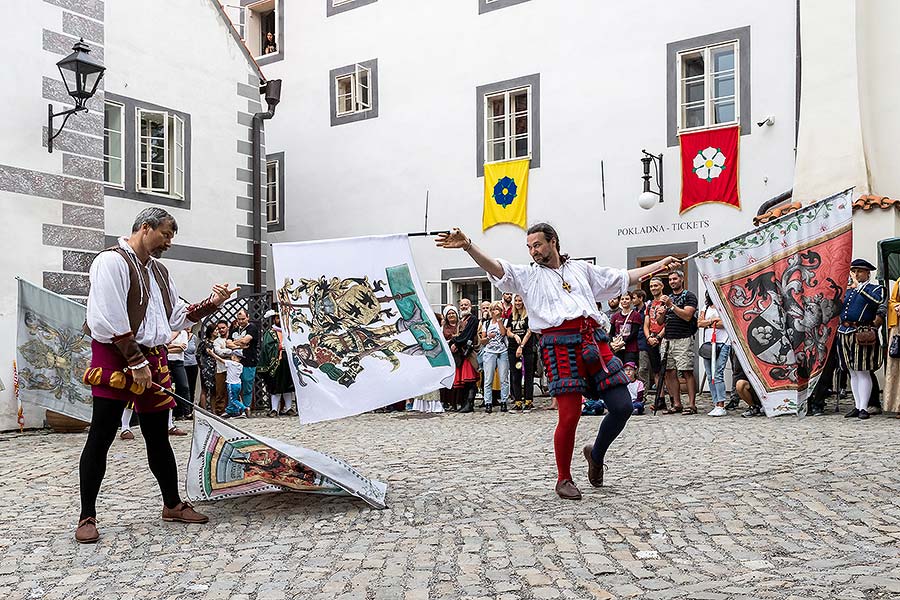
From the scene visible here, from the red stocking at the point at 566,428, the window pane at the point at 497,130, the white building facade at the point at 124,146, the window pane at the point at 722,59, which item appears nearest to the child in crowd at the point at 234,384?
the white building facade at the point at 124,146

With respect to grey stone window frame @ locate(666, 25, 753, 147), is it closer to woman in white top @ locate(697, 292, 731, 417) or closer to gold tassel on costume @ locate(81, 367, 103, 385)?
woman in white top @ locate(697, 292, 731, 417)

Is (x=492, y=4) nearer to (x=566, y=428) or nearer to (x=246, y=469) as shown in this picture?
(x=566, y=428)

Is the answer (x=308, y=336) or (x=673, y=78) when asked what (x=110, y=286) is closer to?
(x=308, y=336)

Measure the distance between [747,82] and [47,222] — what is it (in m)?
10.7

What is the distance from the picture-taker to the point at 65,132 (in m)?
13.0

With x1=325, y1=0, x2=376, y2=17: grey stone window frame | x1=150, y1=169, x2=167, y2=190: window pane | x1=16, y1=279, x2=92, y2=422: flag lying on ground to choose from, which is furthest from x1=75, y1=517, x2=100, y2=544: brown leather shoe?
x1=325, y1=0, x2=376, y2=17: grey stone window frame

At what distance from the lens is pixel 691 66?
1717 centimetres

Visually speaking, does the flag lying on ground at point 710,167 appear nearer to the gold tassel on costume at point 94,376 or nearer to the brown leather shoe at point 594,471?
the brown leather shoe at point 594,471

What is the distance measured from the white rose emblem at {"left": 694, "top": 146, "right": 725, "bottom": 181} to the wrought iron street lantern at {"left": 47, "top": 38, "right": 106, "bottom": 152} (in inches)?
365

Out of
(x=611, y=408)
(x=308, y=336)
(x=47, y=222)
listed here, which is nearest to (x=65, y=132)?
(x=47, y=222)

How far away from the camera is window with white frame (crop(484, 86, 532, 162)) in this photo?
62.2ft

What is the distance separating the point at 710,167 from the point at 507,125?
13.8 feet

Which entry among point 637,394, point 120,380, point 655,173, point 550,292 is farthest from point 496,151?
point 120,380

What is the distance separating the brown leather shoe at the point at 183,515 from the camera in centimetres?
585
